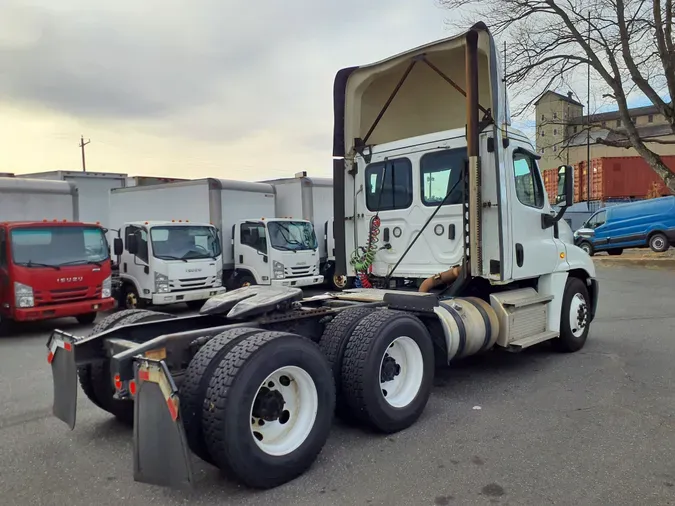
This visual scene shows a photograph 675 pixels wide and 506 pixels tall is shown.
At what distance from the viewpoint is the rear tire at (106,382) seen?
4.40 m

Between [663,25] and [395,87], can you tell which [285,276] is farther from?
[663,25]

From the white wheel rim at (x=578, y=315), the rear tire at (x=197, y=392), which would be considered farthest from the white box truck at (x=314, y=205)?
the rear tire at (x=197, y=392)

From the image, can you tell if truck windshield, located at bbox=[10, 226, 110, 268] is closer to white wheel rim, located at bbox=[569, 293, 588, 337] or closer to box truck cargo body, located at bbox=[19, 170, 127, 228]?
box truck cargo body, located at bbox=[19, 170, 127, 228]

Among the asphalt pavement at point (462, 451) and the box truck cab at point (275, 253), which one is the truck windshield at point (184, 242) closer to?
the box truck cab at point (275, 253)

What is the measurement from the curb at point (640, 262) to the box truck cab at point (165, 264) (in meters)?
15.3

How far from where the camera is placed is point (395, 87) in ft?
23.0

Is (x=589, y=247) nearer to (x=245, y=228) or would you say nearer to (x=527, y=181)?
(x=245, y=228)

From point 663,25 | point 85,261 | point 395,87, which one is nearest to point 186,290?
point 85,261

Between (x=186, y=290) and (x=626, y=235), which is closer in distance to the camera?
(x=186, y=290)

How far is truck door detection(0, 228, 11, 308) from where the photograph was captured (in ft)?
30.0

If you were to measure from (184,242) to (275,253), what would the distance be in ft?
7.19

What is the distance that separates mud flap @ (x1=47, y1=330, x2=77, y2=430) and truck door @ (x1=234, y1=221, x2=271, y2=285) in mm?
8870

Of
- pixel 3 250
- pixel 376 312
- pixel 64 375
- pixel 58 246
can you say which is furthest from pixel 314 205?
pixel 64 375

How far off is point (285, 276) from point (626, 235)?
16.7m
